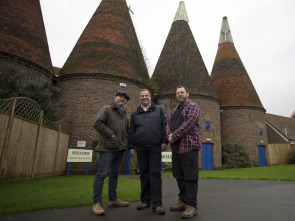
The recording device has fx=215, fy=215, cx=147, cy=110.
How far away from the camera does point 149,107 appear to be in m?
3.79

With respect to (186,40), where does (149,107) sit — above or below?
below

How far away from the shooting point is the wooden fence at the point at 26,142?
5.95 m

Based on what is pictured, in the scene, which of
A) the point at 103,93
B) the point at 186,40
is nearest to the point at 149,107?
the point at 103,93

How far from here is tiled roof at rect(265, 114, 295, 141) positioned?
1125 inches

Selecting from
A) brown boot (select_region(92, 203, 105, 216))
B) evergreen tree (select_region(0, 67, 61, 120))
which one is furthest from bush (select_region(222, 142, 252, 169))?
brown boot (select_region(92, 203, 105, 216))

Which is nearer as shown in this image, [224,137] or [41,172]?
[41,172]

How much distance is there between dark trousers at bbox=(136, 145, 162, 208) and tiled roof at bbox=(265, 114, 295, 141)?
2920cm

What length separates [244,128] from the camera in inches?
760

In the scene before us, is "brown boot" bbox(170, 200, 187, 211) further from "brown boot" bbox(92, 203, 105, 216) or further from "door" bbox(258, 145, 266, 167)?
"door" bbox(258, 145, 266, 167)

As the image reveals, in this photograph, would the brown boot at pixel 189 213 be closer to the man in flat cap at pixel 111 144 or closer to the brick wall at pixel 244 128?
the man in flat cap at pixel 111 144

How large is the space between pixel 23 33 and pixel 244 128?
59.6ft

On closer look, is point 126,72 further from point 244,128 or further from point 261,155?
point 261,155

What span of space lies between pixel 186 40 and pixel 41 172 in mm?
15419

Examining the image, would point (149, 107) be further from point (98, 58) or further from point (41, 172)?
point (98, 58)
